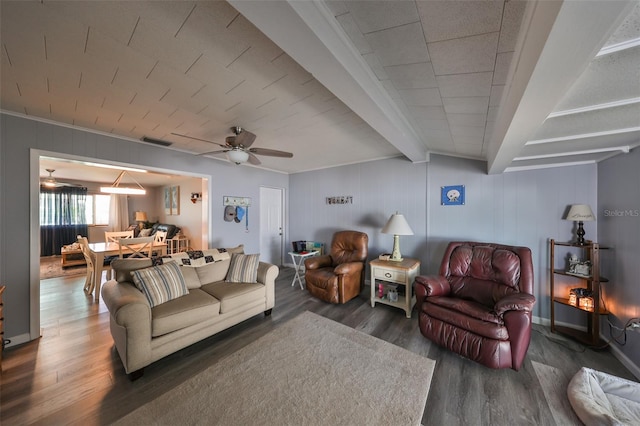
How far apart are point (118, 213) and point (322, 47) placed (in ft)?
30.2

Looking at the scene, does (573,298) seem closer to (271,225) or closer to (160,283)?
(160,283)

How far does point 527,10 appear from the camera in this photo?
0.83 meters

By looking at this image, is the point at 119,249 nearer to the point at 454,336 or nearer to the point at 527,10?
the point at 454,336

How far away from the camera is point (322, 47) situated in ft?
3.39

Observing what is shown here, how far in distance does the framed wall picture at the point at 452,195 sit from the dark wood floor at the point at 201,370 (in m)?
1.77

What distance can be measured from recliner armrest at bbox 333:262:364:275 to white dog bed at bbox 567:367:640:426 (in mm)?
Result: 2198

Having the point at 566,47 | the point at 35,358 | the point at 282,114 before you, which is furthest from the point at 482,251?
the point at 35,358

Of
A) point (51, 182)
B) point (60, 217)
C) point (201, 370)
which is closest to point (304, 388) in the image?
point (201, 370)

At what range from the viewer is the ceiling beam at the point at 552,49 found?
626 mm

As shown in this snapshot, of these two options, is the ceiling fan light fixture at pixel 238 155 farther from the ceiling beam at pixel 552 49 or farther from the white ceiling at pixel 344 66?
the ceiling beam at pixel 552 49

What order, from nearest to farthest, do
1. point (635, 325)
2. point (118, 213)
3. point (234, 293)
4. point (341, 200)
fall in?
point (635, 325) < point (234, 293) < point (341, 200) < point (118, 213)

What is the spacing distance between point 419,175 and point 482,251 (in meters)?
1.46

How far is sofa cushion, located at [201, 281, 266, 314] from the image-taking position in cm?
243

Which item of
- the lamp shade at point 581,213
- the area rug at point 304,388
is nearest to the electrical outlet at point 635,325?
the lamp shade at point 581,213
